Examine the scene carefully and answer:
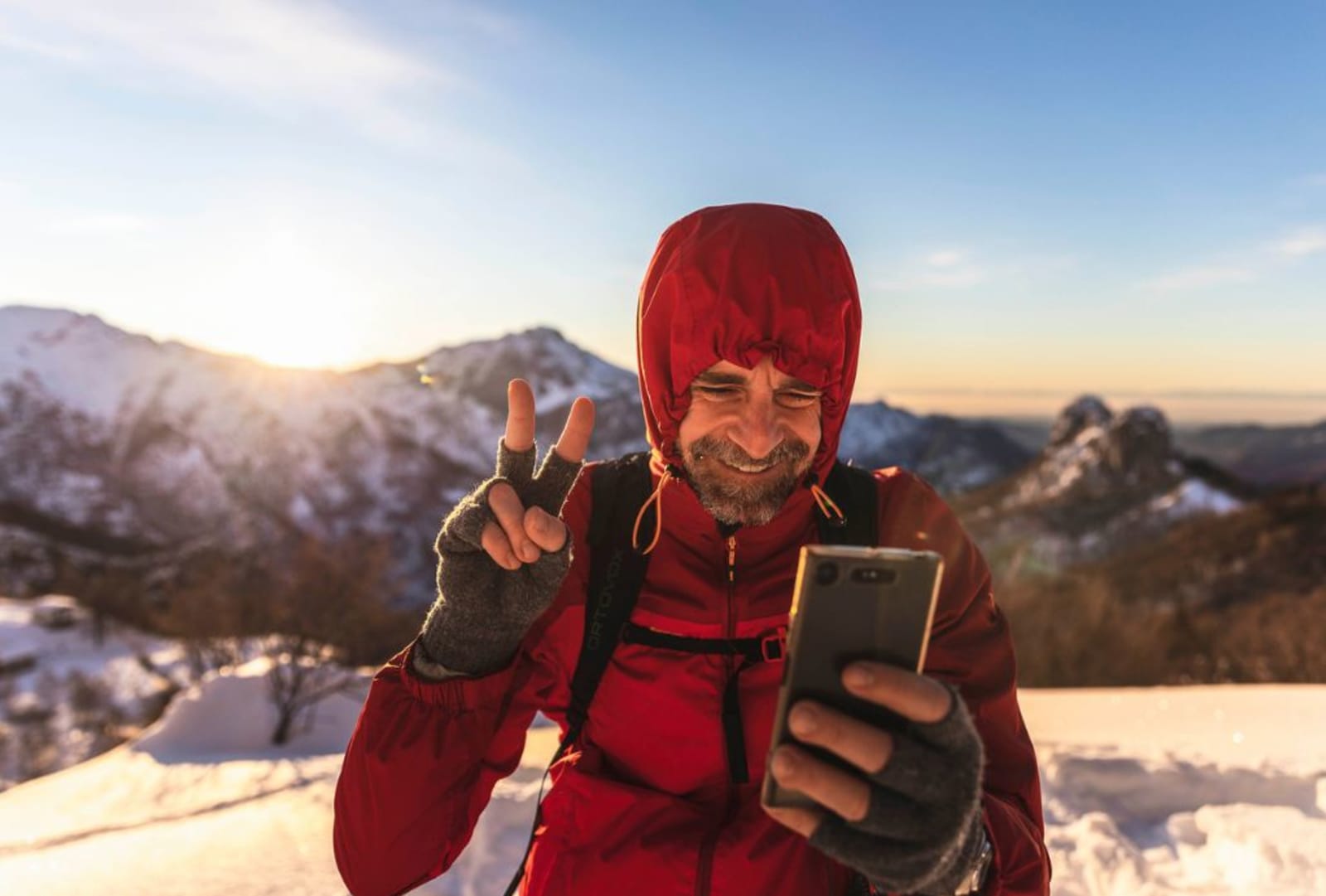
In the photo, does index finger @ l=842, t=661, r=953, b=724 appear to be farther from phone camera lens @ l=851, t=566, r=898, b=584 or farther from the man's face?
the man's face

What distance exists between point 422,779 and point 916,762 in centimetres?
101

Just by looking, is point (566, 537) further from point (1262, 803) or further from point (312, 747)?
point (312, 747)

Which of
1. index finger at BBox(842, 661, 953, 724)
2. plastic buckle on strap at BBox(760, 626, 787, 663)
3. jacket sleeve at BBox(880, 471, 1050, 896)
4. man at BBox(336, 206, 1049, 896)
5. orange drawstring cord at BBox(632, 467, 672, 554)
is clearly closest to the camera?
index finger at BBox(842, 661, 953, 724)

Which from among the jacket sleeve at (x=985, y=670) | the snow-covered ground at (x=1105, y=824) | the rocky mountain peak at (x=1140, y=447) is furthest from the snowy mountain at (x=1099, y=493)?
the jacket sleeve at (x=985, y=670)

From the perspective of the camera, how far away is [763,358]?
1.75 m

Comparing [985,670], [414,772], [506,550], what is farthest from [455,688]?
[985,670]

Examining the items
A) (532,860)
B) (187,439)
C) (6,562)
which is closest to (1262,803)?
(532,860)

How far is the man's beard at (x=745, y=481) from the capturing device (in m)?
1.77

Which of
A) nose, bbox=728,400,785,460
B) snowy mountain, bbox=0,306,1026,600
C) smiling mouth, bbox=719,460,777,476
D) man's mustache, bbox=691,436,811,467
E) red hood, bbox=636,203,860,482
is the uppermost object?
red hood, bbox=636,203,860,482

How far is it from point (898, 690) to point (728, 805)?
827mm

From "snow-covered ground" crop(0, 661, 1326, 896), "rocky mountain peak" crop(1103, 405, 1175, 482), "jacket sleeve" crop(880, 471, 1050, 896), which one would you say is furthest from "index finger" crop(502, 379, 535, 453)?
"rocky mountain peak" crop(1103, 405, 1175, 482)

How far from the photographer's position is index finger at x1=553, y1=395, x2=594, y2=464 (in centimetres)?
164

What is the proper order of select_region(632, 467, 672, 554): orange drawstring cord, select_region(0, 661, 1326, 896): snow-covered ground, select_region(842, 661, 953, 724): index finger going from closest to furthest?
1. select_region(842, 661, 953, 724): index finger
2. select_region(632, 467, 672, 554): orange drawstring cord
3. select_region(0, 661, 1326, 896): snow-covered ground

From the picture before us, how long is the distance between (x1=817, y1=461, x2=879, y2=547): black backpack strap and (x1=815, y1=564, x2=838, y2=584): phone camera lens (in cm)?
72
